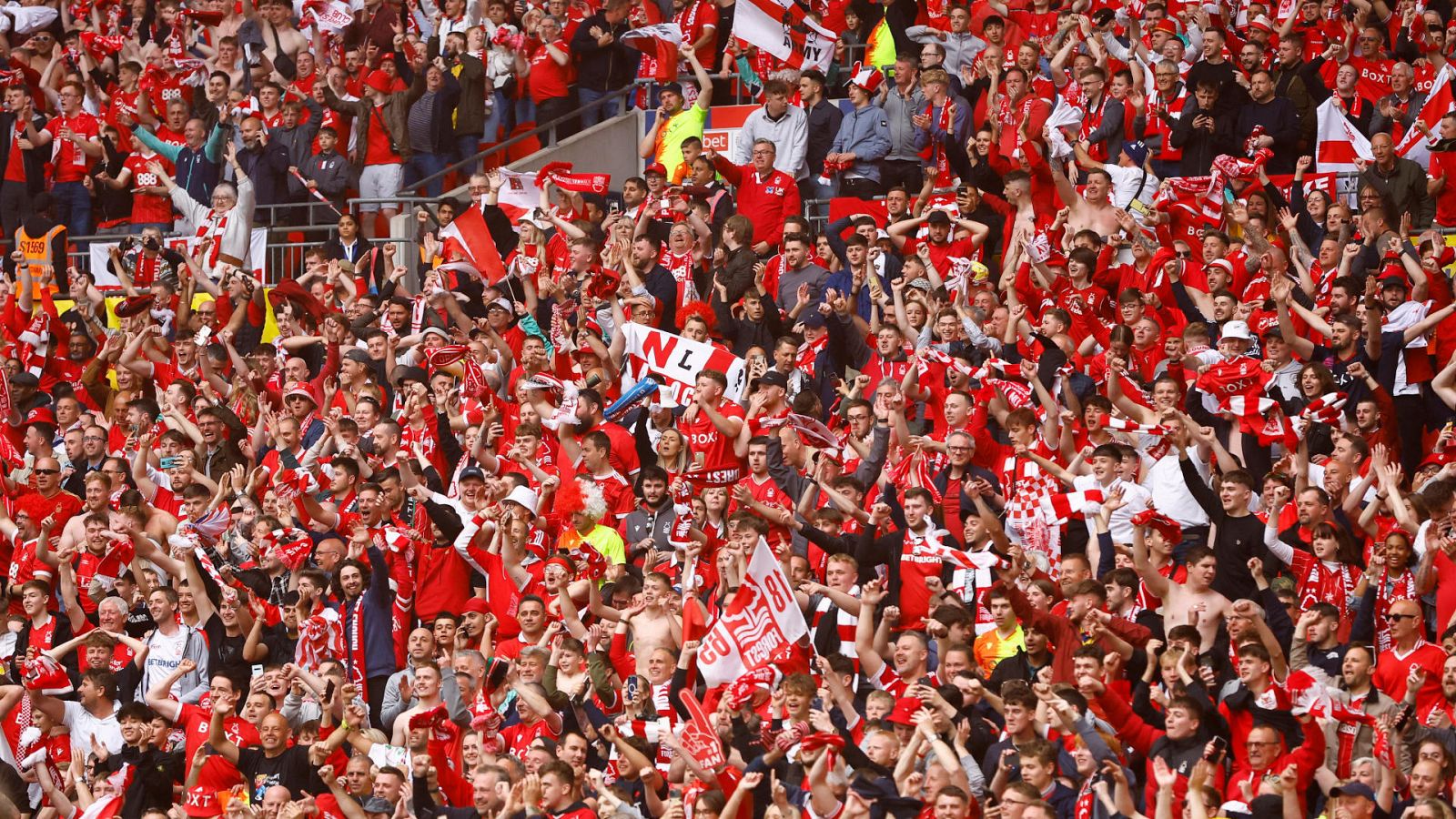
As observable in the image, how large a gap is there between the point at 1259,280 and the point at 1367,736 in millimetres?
4897

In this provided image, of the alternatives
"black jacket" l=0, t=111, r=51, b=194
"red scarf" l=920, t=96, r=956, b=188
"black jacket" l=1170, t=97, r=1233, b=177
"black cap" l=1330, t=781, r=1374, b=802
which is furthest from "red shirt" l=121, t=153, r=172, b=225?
"black cap" l=1330, t=781, r=1374, b=802

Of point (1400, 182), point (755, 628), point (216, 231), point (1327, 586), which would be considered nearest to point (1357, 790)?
point (1327, 586)

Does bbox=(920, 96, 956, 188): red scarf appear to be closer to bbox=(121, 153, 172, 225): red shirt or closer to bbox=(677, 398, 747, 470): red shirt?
bbox=(677, 398, 747, 470): red shirt

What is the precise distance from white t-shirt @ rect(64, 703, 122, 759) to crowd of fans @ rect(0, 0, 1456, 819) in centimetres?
3

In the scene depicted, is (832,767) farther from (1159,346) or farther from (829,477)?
(1159,346)

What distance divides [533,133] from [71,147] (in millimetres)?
4038

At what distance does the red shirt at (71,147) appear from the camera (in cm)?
2234

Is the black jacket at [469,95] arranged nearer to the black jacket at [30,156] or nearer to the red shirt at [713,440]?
the black jacket at [30,156]

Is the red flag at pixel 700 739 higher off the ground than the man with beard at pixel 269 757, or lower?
higher

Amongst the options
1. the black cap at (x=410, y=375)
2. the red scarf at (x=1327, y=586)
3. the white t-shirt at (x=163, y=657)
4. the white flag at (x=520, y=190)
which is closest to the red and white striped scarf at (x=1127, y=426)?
the red scarf at (x=1327, y=586)

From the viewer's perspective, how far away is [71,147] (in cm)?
2234

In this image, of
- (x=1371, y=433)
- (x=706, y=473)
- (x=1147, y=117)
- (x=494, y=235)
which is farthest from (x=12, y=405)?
(x=1371, y=433)

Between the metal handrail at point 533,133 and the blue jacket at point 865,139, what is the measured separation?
287 centimetres

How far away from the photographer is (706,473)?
16.1 metres
